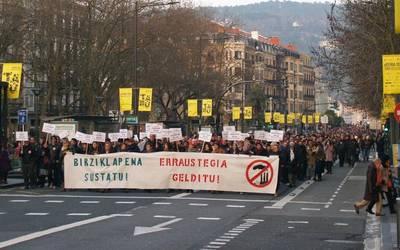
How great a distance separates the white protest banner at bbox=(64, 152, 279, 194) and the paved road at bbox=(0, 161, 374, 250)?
15.6 inches

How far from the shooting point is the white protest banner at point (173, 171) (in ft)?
78.8

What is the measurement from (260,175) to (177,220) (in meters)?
7.99

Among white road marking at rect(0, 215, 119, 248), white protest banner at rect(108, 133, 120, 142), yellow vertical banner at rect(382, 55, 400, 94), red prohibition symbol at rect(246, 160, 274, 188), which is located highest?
yellow vertical banner at rect(382, 55, 400, 94)

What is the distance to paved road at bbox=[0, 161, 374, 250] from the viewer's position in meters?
13.0

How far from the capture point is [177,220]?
53.6 feet

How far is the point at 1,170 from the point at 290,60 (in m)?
144

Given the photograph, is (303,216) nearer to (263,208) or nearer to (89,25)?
(263,208)

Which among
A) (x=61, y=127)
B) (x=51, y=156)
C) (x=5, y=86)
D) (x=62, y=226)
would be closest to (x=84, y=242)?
(x=62, y=226)

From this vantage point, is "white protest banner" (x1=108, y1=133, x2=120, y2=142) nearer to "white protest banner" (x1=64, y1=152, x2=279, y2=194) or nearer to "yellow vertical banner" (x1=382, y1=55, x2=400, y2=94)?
"white protest banner" (x1=64, y1=152, x2=279, y2=194)

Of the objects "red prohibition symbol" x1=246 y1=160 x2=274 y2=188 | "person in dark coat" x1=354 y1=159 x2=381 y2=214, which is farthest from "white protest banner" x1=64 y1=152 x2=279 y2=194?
"person in dark coat" x1=354 y1=159 x2=381 y2=214

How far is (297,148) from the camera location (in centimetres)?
3031

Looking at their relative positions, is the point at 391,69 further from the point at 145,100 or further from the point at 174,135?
the point at 145,100

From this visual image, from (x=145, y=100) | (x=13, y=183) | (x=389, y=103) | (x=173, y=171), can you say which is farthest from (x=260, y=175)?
(x=145, y=100)

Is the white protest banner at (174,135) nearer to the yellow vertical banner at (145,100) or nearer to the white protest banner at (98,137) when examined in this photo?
the white protest banner at (98,137)
